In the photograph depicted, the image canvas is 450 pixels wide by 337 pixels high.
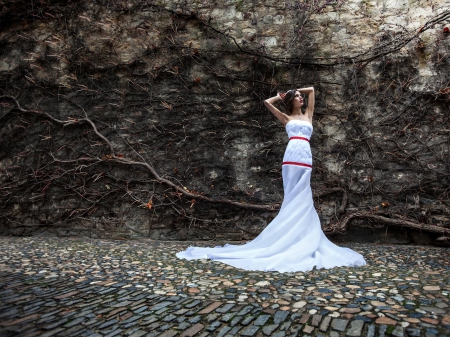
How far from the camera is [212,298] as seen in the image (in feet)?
8.04

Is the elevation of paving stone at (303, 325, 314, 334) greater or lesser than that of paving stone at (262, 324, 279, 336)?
greater

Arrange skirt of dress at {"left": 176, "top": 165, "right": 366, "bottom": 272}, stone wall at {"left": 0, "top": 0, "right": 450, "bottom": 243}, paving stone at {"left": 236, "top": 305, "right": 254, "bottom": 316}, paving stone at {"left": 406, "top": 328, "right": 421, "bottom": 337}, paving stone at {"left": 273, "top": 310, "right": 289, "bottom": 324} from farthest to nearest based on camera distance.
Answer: stone wall at {"left": 0, "top": 0, "right": 450, "bottom": 243}
skirt of dress at {"left": 176, "top": 165, "right": 366, "bottom": 272}
paving stone at {"left": 236, "top": 305, "right": 254, "bottom": 316}
paving stone at {"left": 273, "top": 310, "right": 289, "bottom": 324}
paving stone at {"left": 406, "top": 328, "right": 421, "bottom": 337}

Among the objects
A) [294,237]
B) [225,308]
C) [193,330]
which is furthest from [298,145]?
[193,330]

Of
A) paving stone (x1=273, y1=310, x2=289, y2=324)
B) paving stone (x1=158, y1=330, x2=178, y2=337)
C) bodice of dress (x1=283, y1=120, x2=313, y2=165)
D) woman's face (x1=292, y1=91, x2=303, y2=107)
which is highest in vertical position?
woman's face (x1=292, y1=91, x2=303, y2=107)

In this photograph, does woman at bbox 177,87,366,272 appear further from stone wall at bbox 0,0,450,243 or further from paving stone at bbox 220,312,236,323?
paving stone at bbox 220,312,236,323

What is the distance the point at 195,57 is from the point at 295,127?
6.97 ft

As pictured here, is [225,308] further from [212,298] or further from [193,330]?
[193,330]

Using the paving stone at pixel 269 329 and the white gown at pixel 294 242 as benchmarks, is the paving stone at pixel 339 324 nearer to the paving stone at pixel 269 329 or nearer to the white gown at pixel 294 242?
the paving stone at pixel 269 329

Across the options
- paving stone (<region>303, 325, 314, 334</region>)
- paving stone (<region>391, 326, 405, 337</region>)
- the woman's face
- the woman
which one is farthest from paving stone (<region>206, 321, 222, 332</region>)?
the woman's face

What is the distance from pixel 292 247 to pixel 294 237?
0.11 meters

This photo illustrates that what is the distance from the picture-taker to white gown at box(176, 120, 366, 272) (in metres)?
3.40

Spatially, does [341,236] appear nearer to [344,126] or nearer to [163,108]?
Result: [344,126]

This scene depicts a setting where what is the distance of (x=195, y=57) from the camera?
17.2ft

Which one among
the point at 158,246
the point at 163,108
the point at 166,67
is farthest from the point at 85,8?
the point at 158,246
